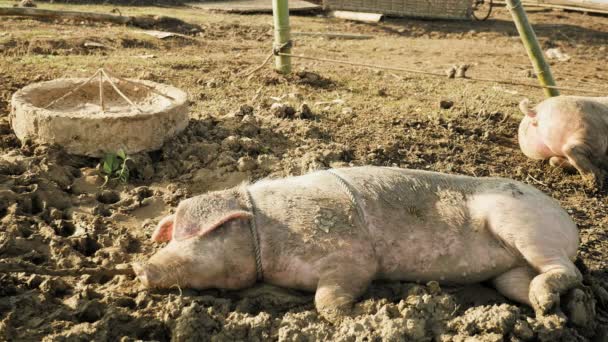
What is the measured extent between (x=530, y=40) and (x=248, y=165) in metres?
3.39

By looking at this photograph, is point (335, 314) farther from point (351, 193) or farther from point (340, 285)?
point (351, 193)

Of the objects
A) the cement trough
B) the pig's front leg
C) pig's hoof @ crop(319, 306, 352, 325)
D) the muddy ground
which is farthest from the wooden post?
pig's hoof @ crop(319, 306, 352, 325)

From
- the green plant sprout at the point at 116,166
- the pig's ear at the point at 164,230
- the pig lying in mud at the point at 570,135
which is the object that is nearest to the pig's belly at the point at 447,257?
the pig's ear at the point at 164,230

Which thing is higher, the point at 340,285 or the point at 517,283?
the point at 340,285

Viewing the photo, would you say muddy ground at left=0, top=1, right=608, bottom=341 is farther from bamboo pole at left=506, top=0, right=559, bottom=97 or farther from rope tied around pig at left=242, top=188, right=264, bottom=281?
bamboo pole at left=506, top=0, right=559, bottom=97

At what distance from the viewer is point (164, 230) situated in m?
3.98

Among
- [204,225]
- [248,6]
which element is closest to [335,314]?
[204,225]

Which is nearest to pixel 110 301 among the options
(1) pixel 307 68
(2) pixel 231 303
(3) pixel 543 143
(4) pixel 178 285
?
(4) pixel 178 285

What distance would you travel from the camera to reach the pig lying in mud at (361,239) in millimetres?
3654

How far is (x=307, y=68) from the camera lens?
9.05 meters

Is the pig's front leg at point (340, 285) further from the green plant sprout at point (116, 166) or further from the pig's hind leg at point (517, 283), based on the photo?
the green plant sprout at point (116, 166)

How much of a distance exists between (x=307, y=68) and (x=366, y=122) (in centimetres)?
260

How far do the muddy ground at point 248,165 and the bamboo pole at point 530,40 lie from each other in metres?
0.50

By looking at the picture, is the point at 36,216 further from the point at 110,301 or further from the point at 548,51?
the point at 548,51
